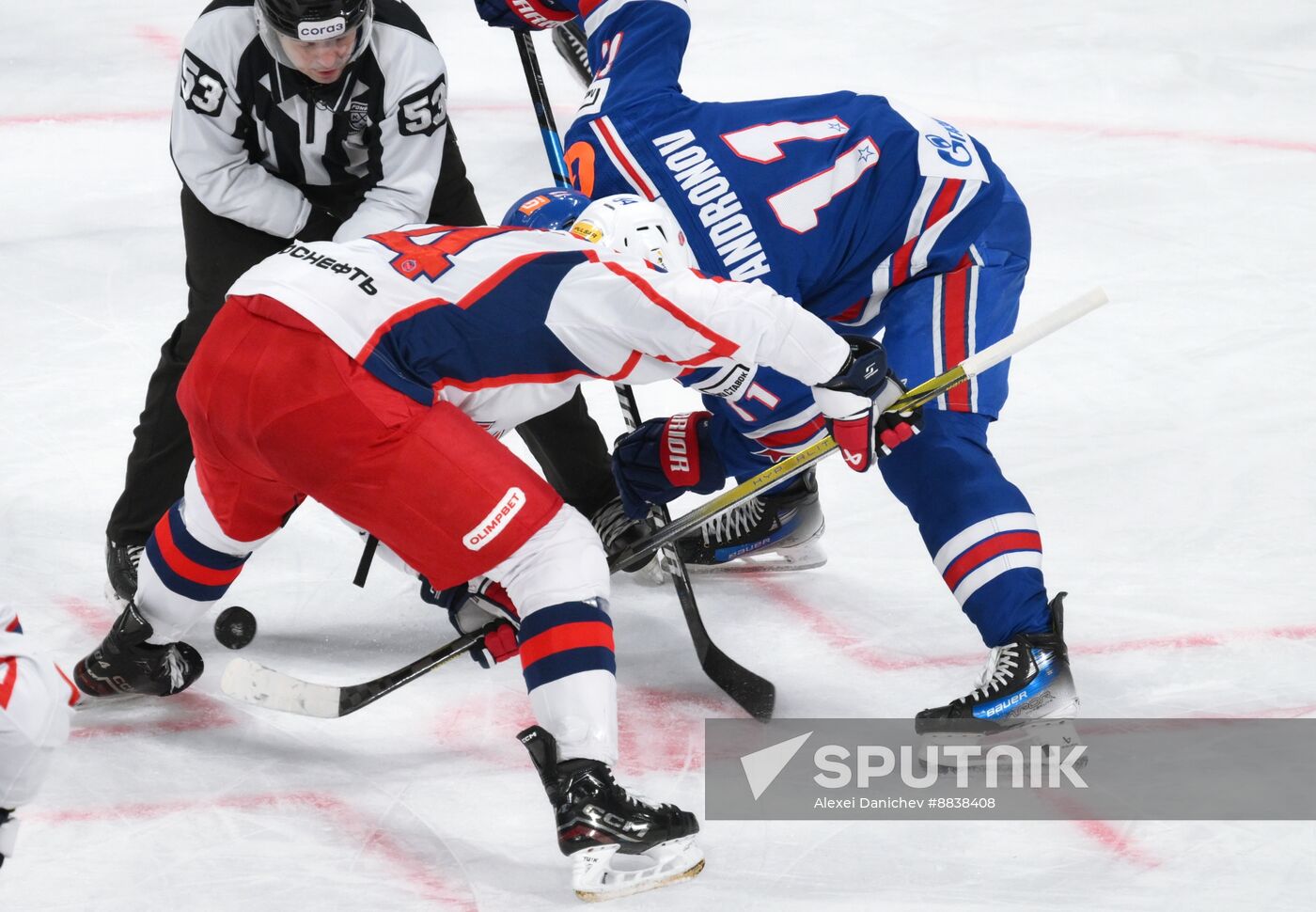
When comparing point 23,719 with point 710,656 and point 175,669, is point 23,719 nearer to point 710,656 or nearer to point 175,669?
point 175,669

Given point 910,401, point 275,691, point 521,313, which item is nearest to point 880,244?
point 910,401

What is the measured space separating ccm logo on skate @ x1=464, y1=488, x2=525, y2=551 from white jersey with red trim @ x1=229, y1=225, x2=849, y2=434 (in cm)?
18

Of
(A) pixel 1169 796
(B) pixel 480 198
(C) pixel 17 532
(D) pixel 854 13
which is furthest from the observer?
(D) pixel 854 13

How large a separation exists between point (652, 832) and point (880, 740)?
0.55m

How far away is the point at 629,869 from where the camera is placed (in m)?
2.17

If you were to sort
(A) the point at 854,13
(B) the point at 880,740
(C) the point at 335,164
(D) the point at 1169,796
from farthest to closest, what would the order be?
(A) the point at 854,13 → (C) the point at 335,164 → (B) the point at 880,740 → (D) the point at 1169,796

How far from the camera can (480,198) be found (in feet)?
14.8

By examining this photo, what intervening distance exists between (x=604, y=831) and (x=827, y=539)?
1.23 metres

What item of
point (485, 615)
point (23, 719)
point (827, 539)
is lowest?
point (827, 539)

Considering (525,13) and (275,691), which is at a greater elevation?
(525,13)

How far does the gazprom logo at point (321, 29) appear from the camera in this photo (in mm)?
2488

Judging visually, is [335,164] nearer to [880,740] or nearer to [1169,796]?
[880,740]

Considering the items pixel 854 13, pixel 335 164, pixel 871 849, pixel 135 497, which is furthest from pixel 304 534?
pixel 854 13

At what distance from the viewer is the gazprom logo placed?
2.49 metres
